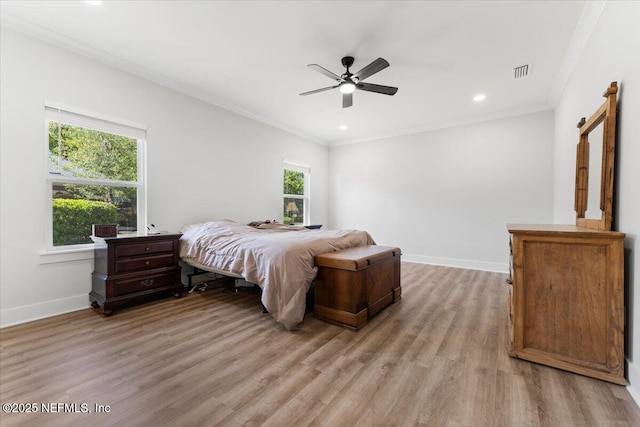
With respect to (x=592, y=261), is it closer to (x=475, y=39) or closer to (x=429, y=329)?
(x=429, y=329)

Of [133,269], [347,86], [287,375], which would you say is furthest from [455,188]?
[133,269]

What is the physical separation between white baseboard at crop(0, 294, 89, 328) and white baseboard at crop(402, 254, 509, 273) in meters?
5.09

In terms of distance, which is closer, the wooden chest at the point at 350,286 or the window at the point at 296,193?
the wooden chest at the point at 350,286

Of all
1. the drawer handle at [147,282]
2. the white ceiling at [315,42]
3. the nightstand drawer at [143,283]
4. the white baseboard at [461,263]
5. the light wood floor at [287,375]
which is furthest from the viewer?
the white baseboard at [461,263]

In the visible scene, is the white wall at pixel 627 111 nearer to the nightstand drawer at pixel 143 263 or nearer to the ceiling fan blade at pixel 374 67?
the ceiling fan blade at pixel 374 67

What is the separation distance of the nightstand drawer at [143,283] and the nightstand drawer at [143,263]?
109mm

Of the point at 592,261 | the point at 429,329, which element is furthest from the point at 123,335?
the point at 592,261

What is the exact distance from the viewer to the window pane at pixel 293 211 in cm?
563

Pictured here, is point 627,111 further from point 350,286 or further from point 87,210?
point 87,210

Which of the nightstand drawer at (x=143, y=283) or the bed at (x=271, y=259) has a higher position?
the bed at (x=271, y=259)

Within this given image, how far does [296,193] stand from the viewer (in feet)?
19.7

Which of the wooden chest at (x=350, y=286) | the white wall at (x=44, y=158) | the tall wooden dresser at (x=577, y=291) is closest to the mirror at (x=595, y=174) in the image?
the tall wooden dresser at (x=577, y=291)

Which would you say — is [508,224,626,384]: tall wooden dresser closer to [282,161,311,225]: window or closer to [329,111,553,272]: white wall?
[329,111,553,272]: white wall

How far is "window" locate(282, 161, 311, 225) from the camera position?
566cm
